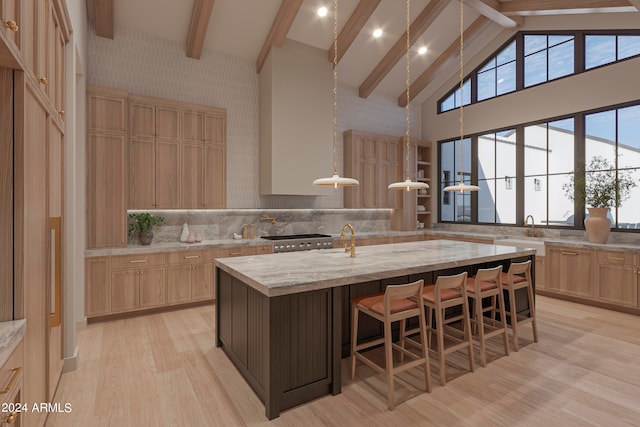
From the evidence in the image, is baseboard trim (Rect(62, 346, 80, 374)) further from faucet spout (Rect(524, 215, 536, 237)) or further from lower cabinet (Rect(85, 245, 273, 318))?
faucet spout (Rect(524, 215, 536, 237))

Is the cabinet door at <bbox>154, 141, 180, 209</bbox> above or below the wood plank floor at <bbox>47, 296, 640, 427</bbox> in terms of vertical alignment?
above

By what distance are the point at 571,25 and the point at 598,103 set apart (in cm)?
148

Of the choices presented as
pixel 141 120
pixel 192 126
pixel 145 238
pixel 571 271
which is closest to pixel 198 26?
pixel 192 126

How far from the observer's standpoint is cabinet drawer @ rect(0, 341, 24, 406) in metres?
1.40

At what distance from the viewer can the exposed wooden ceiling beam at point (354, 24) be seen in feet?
18.5

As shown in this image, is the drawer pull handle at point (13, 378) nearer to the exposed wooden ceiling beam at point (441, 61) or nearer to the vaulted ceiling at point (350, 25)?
the vaulted ceiling at point (350, 25)

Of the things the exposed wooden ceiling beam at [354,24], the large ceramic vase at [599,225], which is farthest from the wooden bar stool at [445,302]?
the exposed wooden ceiling beam at [354,24]

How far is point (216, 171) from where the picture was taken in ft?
18.1

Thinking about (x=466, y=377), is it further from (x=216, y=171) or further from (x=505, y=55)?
(x=505, y=55)

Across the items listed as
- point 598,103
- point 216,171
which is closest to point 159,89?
point 216,171

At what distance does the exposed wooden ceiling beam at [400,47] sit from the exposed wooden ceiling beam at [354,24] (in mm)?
1029

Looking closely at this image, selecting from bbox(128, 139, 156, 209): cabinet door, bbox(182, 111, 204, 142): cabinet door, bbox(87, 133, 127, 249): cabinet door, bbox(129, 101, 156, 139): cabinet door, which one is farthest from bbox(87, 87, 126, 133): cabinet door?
bbox(182, 111, 204, 142): cabinet door

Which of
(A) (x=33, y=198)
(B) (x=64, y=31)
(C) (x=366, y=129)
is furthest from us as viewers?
(C) (x=366, y=129)

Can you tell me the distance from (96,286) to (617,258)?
7.01m
